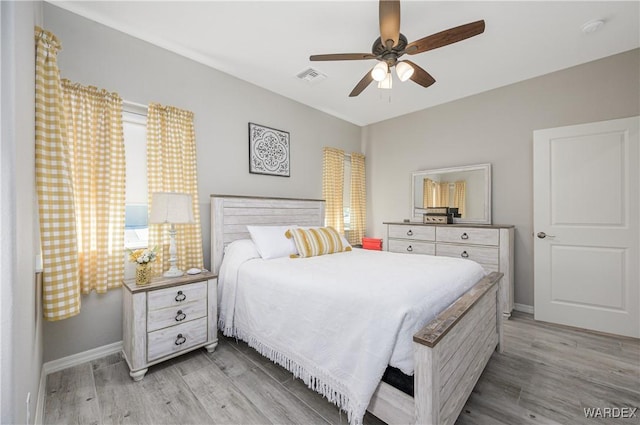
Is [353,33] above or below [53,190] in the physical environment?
above

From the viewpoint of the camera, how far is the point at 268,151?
3.45m

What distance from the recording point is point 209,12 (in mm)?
2186

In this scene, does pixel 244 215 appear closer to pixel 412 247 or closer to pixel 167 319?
pixel 167 319

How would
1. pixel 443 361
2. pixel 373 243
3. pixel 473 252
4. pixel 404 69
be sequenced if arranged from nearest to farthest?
pixel 443 361 < pixel 404 69 < pixel 473 252 < pixel 373 243

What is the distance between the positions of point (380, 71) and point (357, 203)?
108 inches

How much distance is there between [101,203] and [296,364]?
192 centimetres

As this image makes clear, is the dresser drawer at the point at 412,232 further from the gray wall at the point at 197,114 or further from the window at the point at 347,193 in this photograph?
the gray wall at the point at 197,114

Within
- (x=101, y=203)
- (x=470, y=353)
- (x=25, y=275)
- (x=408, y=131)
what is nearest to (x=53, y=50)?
(x=101, y=203)

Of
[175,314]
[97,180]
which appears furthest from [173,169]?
[175,314]

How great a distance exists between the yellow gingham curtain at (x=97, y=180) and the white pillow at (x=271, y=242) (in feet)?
3.62

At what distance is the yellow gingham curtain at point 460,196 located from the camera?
3.79m

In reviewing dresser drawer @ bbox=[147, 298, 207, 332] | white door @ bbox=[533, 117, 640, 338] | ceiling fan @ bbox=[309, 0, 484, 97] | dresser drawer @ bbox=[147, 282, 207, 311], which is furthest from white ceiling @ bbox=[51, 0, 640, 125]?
dresser drawer @ bbox=[147, 298, 207, 332]

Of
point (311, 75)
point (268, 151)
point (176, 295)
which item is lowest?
point (176, 295)

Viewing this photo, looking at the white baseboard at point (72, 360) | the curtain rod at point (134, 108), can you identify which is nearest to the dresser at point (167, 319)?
the white baseboard at point (72, 360)
